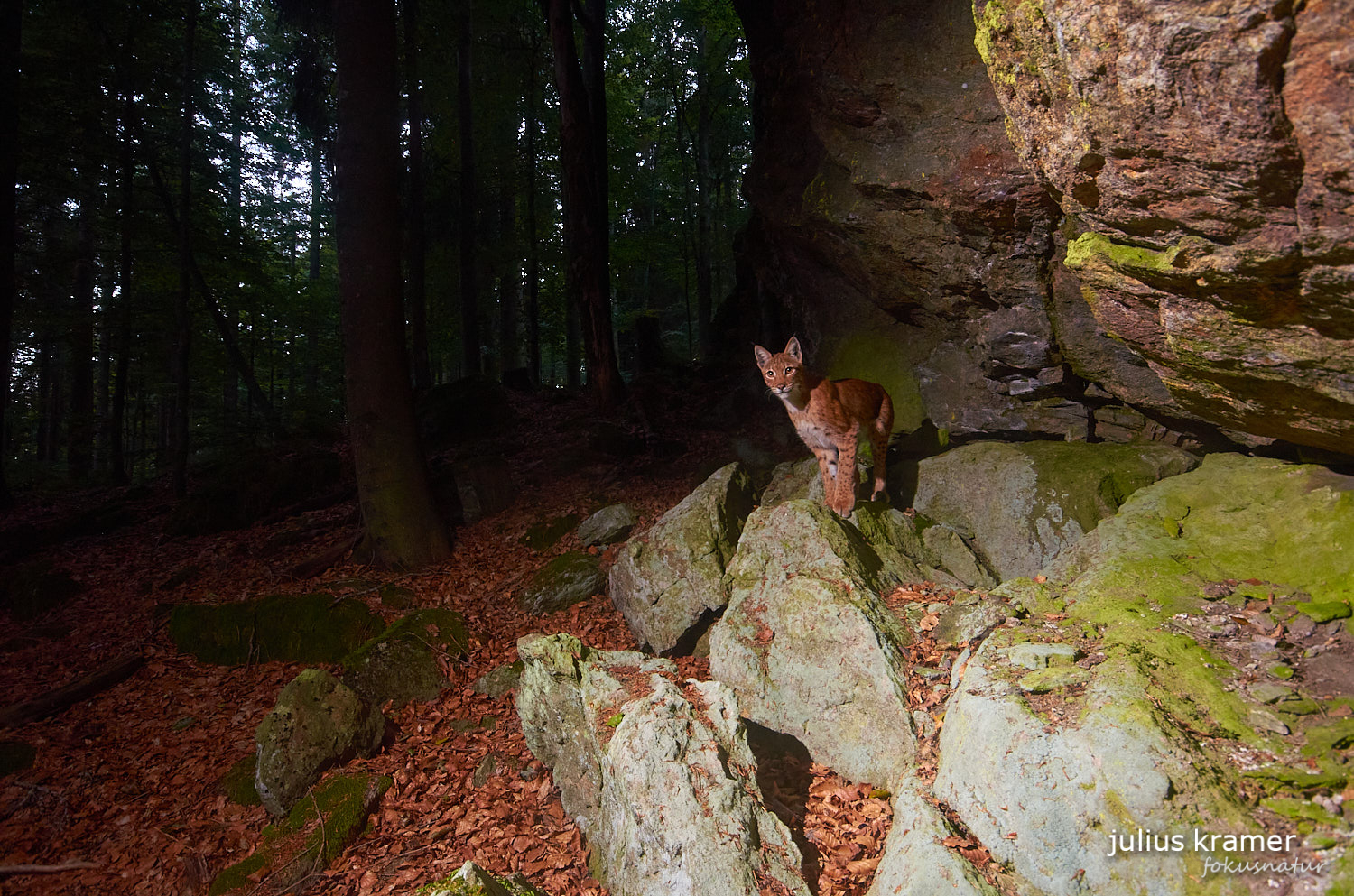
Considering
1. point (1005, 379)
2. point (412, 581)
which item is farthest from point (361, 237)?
point (1005, 379)

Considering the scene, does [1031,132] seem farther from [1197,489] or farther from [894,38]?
[894,38]

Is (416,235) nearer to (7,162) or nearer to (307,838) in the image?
(7,162)

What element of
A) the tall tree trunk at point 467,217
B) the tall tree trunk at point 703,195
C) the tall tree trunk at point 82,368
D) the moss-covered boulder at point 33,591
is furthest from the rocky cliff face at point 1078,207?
the tall tree trunk at point 82,368

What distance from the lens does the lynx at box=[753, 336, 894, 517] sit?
21.0 feet

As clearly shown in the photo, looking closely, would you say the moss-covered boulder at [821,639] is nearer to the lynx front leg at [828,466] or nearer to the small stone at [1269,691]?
the lynx front leg at [828,466]

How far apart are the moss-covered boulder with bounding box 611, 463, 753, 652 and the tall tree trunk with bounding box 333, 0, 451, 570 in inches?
124

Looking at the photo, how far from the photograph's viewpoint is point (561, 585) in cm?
714

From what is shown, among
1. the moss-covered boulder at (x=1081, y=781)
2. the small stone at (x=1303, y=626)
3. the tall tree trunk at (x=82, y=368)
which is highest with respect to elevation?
the tall tree trunk at (x=82, y=368)

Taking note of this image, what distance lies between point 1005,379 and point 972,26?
364 cm

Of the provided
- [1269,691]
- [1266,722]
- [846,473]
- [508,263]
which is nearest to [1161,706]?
[1266,722]

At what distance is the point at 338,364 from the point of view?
20594mm

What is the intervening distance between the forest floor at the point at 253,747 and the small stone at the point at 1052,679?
33.4 inches

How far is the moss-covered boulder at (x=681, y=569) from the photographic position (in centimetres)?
596

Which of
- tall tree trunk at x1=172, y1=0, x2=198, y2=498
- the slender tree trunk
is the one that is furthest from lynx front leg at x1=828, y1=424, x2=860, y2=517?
the slender tree trunk
